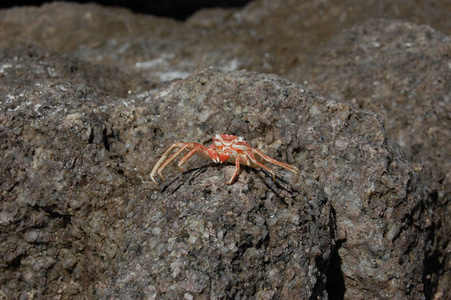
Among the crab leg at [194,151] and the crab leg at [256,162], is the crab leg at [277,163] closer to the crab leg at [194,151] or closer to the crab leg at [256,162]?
the crab leg at [256,162]

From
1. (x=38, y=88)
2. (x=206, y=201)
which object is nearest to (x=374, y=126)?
(x=206, y=201)

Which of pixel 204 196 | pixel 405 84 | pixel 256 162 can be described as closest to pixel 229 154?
pixel 256 162

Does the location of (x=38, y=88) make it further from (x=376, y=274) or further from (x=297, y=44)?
(x=297, y=44)

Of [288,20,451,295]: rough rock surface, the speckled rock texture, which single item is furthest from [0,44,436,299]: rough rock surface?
[288,20,451,295]: rough rock surface

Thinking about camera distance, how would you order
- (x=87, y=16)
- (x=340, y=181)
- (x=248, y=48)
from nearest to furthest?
(x=340, y=181)
(x=248, y=48)
(x=87, y=16)

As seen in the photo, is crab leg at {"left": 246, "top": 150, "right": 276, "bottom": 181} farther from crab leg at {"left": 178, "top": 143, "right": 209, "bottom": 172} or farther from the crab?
crab leg at {"left": 178, "top": 143, "right": 209, "bottom": 172}
